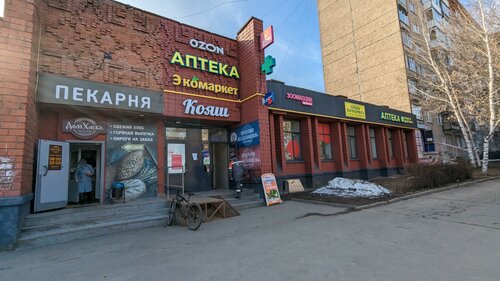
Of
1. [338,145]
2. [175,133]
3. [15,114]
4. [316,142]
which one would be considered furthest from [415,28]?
[15,114]

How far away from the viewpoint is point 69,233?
6.00 m

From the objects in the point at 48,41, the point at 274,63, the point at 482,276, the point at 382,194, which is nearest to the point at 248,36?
the point at 274,63

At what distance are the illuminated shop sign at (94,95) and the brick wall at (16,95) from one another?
2.73 ft

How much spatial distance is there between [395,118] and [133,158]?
19093mm

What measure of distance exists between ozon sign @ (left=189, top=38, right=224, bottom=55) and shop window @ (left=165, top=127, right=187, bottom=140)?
11.8ft

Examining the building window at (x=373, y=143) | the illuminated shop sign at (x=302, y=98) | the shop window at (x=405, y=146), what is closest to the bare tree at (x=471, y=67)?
the shop window at (x=405, y=146)

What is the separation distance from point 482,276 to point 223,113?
9147 mm

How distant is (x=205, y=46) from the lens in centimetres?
1091

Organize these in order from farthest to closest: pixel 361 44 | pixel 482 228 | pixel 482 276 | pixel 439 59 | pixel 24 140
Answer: pixel 361 44
pixel 439 59
pixel 24 140
pixel 482 228
pixel 482 276

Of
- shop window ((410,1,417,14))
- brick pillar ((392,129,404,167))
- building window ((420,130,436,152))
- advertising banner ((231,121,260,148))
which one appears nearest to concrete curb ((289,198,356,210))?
advertising banner ((231,121,260,148))

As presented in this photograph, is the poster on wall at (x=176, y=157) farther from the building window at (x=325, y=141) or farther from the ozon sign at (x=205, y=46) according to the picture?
the building window at (x=325, y=141)

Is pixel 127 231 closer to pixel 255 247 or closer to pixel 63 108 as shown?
pixel 255 247

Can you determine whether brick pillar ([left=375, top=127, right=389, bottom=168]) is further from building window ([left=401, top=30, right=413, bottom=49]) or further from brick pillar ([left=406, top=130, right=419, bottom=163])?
building window ([left=401, top=30, right=413, bottom=49])

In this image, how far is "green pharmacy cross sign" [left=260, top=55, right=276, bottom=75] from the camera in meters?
10.4
